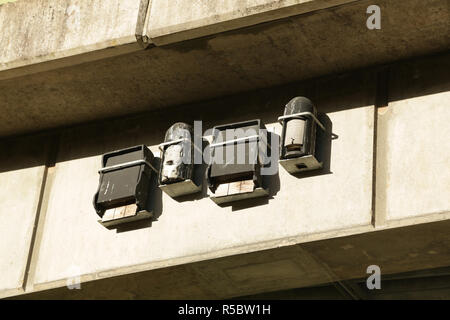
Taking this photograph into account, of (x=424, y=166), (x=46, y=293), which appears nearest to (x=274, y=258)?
(x=424, y=166)

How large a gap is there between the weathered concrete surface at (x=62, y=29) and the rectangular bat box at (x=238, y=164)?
2.19 feet

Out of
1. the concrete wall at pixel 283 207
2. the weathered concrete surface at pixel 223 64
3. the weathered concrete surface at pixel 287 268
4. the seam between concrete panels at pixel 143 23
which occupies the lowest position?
the weathered concrete surface at pixel 287 268

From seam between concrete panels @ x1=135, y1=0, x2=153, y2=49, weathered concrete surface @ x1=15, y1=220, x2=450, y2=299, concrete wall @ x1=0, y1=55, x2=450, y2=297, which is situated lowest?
weathered concrete surface @ x1=15, y1=220, x2=450, y2=299

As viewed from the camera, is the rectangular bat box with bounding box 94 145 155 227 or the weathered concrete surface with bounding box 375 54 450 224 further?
the rectangular bat box with bounding box 94 145 155 227

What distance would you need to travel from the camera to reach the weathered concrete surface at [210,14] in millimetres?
4594

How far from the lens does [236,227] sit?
4.75 m

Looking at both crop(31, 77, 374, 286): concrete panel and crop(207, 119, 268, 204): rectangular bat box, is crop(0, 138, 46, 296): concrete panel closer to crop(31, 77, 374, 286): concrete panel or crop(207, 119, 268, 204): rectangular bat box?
crop(31, 77, 374, 286): concrete panel

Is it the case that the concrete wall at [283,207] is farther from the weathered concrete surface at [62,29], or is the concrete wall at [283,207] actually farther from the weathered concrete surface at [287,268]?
the weathered concrete surface at [62,29]

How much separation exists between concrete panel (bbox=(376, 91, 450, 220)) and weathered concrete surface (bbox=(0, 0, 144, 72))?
4.43 feet

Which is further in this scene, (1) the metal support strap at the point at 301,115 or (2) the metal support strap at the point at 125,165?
(2) the metal support strap at the point at 125,165

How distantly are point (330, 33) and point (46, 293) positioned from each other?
6.51 feet

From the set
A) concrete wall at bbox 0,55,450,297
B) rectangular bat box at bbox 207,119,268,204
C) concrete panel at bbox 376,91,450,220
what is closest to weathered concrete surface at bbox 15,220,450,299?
concrete wall at bbox 0,55,450,297

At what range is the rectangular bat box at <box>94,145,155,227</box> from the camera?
16.4ft

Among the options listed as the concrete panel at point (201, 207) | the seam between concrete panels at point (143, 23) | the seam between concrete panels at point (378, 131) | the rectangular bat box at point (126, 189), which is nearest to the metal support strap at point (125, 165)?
the rectangular bat box at point (126, 189)
